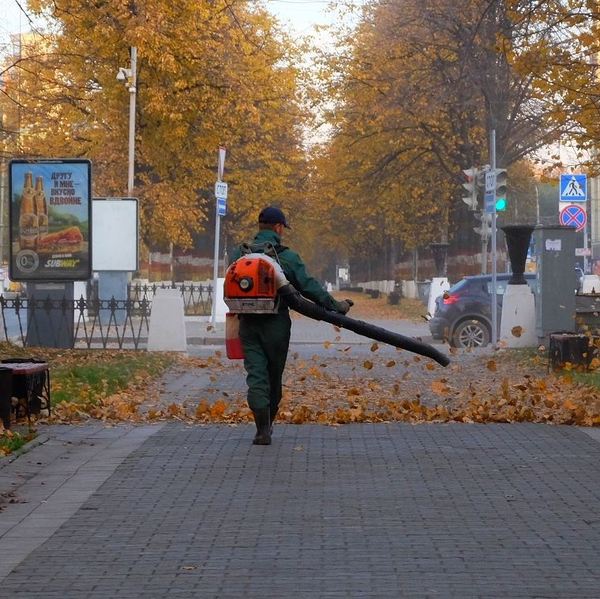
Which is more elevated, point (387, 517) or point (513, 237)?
point (513, 237)

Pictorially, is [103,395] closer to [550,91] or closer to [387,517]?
[387,517]

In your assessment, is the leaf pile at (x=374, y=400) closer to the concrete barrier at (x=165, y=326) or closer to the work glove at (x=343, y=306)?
the work glove at (x=343, y=306)

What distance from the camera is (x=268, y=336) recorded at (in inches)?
434

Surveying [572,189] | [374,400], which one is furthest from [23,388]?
[572,189]

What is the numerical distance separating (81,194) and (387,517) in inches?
631

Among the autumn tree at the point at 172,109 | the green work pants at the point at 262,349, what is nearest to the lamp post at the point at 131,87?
the autumn tree at the point at 172,109

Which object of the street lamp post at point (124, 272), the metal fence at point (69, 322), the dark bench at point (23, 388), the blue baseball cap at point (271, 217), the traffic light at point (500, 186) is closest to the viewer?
the blue baseball cap at point (271, 217)

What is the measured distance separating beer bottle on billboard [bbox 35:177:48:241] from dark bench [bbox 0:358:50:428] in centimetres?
982

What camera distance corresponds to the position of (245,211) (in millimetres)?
63625

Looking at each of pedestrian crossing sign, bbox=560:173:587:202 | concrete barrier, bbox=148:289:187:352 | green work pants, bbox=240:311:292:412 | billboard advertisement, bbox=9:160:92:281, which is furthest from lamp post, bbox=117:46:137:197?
green work pants, bbox=240:311:292:412

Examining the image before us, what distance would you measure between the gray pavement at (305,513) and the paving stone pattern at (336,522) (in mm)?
14

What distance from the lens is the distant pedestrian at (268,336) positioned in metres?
11.0

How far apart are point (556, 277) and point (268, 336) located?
12.6m

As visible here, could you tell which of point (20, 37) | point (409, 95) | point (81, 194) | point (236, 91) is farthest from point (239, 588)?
point (409, 95)
